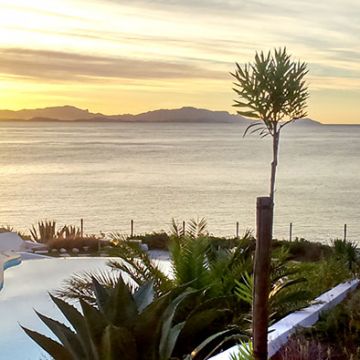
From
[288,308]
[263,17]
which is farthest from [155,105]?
[288,308]

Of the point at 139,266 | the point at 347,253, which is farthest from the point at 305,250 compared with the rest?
the point at 139,266

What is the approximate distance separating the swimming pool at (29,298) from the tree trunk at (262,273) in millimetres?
5555

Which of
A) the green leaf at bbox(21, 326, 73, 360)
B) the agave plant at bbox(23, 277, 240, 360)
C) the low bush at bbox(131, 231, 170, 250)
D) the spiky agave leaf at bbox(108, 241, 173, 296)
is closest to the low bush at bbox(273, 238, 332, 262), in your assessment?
the low bush at bbox(131, 231, 170, 250)

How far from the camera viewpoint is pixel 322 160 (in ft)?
345

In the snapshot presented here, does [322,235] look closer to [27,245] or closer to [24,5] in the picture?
[27,245]

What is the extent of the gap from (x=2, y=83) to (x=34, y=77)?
2.32m

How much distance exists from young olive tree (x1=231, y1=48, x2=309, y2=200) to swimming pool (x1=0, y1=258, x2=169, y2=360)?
606cm

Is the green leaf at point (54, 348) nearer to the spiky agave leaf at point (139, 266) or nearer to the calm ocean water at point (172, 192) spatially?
the spiky agave leaf at point (139, 266)

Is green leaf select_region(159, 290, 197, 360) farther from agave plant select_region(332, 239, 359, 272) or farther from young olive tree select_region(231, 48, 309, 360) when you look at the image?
agave plant select_region(332, 239, 359, 272)

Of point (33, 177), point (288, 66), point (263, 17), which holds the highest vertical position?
point (263, 17)

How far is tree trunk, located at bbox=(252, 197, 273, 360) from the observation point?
3512 mm

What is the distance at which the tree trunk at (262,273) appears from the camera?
3512 mm

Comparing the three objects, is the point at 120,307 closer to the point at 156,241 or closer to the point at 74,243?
the point at 74,243

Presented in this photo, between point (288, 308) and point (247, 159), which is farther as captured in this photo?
point (247, 159)
